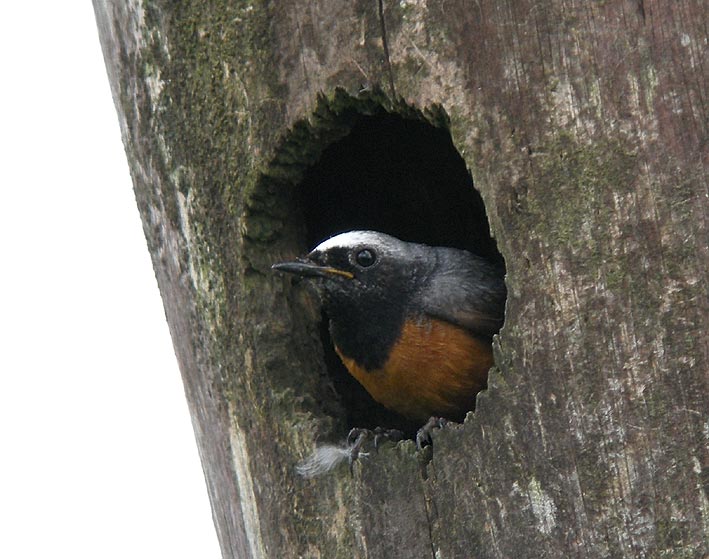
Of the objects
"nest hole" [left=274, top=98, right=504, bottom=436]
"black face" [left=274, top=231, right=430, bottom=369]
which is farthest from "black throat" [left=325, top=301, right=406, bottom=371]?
"nest hole" [left=274, top=98, right=504, bottom=436]

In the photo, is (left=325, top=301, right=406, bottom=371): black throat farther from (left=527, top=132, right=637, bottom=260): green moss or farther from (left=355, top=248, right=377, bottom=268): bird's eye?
(left=527, top=132, right=637, bottom=260): green moss

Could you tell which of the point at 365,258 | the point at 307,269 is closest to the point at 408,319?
the point at 365,258

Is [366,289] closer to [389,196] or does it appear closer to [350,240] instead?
[350,240]

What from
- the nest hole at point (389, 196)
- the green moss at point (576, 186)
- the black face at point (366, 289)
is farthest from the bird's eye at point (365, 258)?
the green moss at point (576, 186)

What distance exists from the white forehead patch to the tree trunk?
1.40ft

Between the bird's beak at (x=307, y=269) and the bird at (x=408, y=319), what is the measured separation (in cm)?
1

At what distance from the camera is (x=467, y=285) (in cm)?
501

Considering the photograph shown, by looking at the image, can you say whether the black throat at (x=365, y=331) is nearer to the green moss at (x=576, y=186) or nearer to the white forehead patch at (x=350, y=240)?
the white forehead patch at (x=350, y=240)

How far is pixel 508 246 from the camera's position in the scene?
3.77 metres

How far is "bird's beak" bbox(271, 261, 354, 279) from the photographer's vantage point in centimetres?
449

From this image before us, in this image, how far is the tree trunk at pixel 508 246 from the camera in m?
3.56

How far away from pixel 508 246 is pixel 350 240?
4.43 feet

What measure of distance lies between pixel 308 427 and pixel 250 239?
83cm

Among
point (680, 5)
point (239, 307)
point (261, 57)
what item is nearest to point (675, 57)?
point (680, 5)
